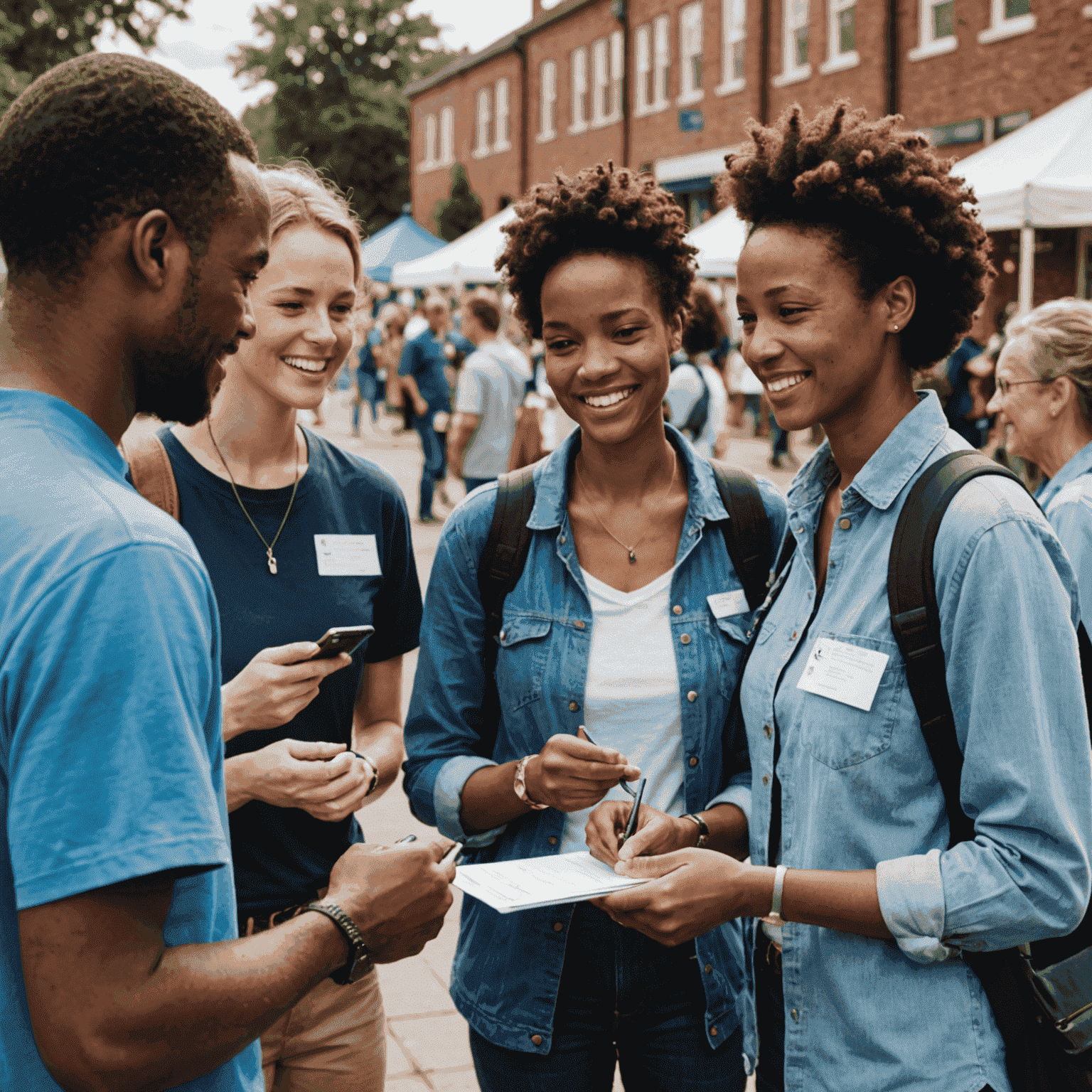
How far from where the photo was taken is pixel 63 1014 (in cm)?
108

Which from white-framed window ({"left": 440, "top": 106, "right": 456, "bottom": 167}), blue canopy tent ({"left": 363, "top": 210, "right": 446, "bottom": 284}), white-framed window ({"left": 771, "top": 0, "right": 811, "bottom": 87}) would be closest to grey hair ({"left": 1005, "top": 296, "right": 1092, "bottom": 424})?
white-framed window ({"left": 771, "top": 0, "right": 811, "bottom": 87})

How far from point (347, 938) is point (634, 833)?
2.40ft

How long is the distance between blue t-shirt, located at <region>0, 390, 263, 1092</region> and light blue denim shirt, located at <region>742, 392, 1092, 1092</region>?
3.18ft

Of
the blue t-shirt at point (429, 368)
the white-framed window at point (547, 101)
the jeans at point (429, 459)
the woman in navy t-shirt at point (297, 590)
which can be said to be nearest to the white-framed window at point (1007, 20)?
the blue t-shirt at point (429, 368)

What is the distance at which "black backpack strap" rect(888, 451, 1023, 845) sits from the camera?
1.69m

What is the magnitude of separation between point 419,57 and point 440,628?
61389 mm

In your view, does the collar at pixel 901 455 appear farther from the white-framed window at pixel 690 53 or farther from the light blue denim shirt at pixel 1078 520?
the white-framed window at pixel 690 53

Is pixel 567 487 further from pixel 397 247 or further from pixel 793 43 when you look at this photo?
pixel 397 247

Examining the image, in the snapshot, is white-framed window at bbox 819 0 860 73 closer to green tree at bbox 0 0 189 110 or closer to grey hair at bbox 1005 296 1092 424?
green tree at bbox 0 0 189 110

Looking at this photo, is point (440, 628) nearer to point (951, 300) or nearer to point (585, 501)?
point (585, 501)

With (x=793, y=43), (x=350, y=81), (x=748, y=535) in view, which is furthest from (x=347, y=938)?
(x=350, y=81)

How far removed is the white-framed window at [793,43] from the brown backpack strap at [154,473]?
→ 21.4m

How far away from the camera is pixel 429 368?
44.0 feet

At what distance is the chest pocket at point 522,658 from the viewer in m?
2.24
